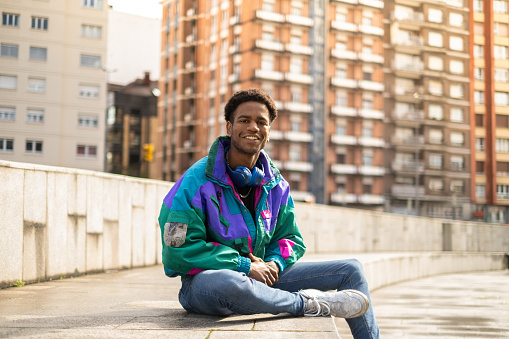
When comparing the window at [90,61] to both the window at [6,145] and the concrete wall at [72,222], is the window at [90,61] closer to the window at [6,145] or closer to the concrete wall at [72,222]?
the window at [6,145]

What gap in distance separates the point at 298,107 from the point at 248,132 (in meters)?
51.5

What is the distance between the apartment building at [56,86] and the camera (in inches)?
1746

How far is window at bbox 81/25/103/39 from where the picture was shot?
50.6m

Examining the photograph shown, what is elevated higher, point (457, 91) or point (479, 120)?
point (457, 91)

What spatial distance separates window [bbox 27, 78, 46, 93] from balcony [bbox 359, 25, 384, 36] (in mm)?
29974

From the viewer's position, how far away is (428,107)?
60281 mm

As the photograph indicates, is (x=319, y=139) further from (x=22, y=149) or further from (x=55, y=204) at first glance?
(x=55, y=204)

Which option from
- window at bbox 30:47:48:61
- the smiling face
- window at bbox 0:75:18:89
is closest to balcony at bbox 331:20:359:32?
window at bbox 30:47:48:61

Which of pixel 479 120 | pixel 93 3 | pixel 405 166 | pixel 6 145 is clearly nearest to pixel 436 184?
pixel 405 166

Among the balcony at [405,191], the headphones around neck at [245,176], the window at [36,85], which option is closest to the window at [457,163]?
the balcony at [405,191]

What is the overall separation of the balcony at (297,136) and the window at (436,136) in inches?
521

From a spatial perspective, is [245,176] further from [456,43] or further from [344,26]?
[456,43]

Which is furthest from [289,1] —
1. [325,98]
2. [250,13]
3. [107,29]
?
[107,29]

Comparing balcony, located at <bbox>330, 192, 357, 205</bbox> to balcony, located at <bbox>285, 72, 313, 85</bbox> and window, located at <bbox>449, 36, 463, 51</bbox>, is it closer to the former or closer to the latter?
balcony, located at <bbox>285, 72, 313, 85</bbox>
